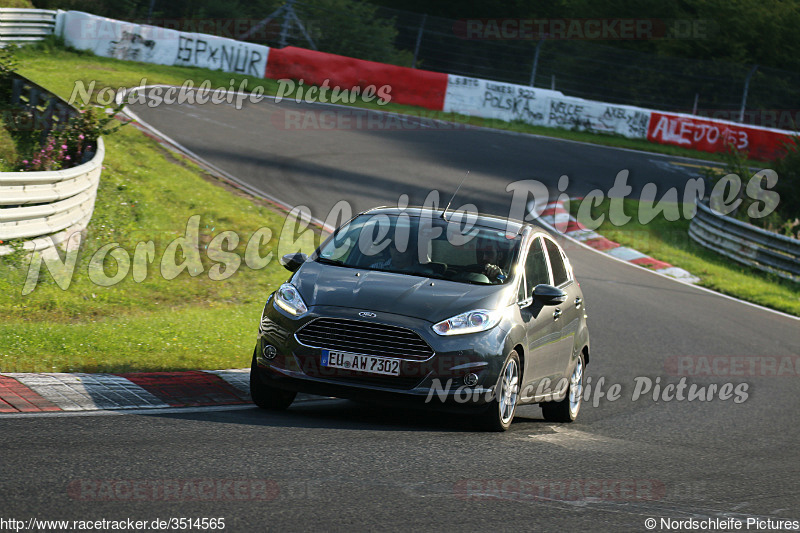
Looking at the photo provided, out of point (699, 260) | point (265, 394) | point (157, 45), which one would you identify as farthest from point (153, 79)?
point (265, 394)

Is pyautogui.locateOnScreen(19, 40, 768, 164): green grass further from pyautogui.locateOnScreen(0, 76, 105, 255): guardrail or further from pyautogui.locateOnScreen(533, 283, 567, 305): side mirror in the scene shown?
pyautogui.locateOnScreen(533, 283, 567, 305): side mirror

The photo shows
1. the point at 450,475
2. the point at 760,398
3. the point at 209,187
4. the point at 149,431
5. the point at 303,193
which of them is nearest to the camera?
the point at 450,475

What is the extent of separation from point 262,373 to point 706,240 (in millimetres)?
17413

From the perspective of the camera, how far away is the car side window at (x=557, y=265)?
32.3ft

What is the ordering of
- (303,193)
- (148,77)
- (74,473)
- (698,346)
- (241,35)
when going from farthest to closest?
1. (241,35)
2. (148,77)
3. (303,193)
4. (698,346)
5. (74,473)

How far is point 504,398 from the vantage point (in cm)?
816

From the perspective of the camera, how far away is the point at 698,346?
14492 mm

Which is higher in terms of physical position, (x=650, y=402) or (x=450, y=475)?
(x=450, y=475)

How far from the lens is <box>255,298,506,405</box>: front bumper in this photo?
770 centimetres

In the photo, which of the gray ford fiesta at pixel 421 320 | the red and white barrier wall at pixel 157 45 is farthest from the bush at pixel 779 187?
the gray ford fiesta at pixel 421 320

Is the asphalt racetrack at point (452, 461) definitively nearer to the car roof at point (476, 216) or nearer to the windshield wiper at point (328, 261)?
the windshield wiper at point (328, 261)

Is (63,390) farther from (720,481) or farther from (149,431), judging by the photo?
(720,481)

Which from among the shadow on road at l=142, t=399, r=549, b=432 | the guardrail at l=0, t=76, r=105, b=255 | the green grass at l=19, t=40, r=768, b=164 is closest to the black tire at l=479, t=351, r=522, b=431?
the shadow on road at l=142, t=399, r=549, b=432

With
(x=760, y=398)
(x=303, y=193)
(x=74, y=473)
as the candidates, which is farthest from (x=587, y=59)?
(x=74, y=473)
